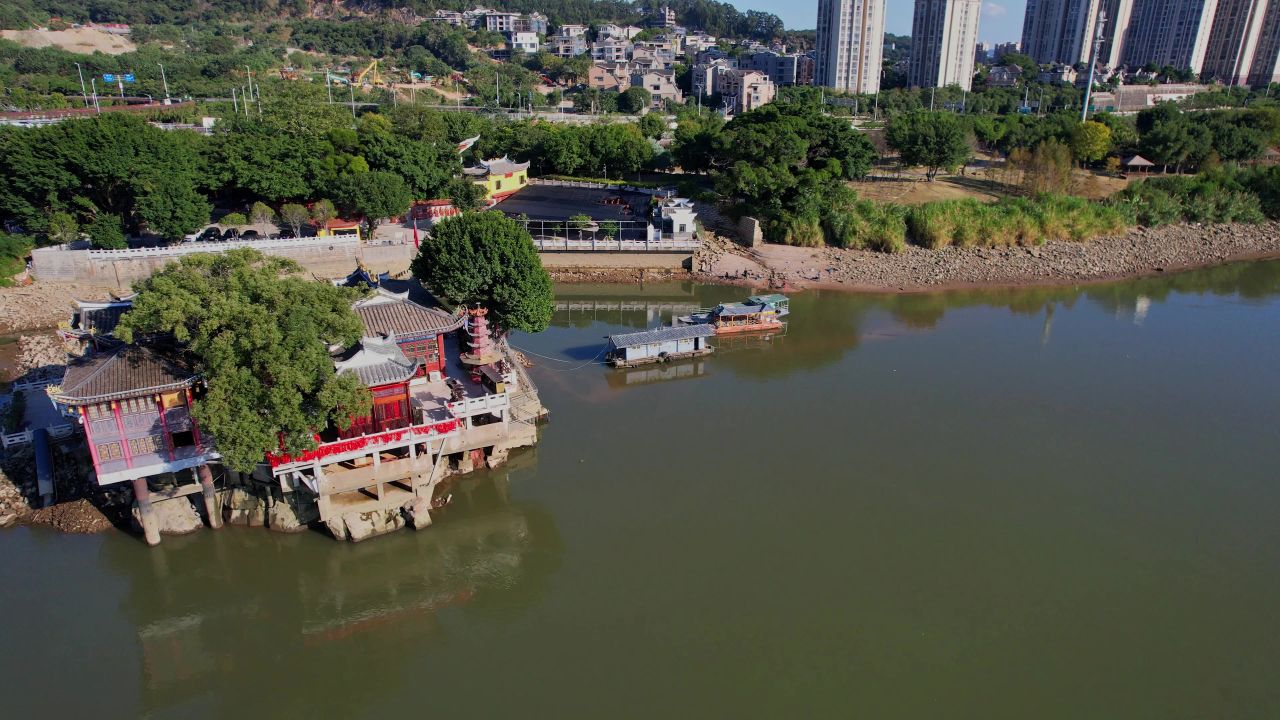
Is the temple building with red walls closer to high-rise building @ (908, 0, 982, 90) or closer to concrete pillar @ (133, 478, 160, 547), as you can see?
concrete pillar @ (133, 478, 160, 547)

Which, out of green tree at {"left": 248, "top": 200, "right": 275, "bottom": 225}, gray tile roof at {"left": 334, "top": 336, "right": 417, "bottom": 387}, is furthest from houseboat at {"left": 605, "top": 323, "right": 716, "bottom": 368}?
green tree at {"left": 248, "top": 200, "right": 275, "bottom": 225}

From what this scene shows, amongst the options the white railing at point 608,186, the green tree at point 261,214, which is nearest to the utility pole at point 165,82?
the white railing at point 608,186

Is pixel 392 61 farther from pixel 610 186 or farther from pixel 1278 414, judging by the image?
pixel 1278 414

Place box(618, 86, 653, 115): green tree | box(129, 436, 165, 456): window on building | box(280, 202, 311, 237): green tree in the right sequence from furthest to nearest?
box(618, 86, 653, 115): green tree
box(280, 202, 311, 237): green tree
box(129, 436, 165, 456): window on building

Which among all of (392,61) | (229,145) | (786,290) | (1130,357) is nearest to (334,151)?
(229,145)

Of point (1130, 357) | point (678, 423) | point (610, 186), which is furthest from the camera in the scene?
point (610, 186)

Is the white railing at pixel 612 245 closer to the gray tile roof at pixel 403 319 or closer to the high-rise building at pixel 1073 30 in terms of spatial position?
the gray tile roof at pixel 403 319
